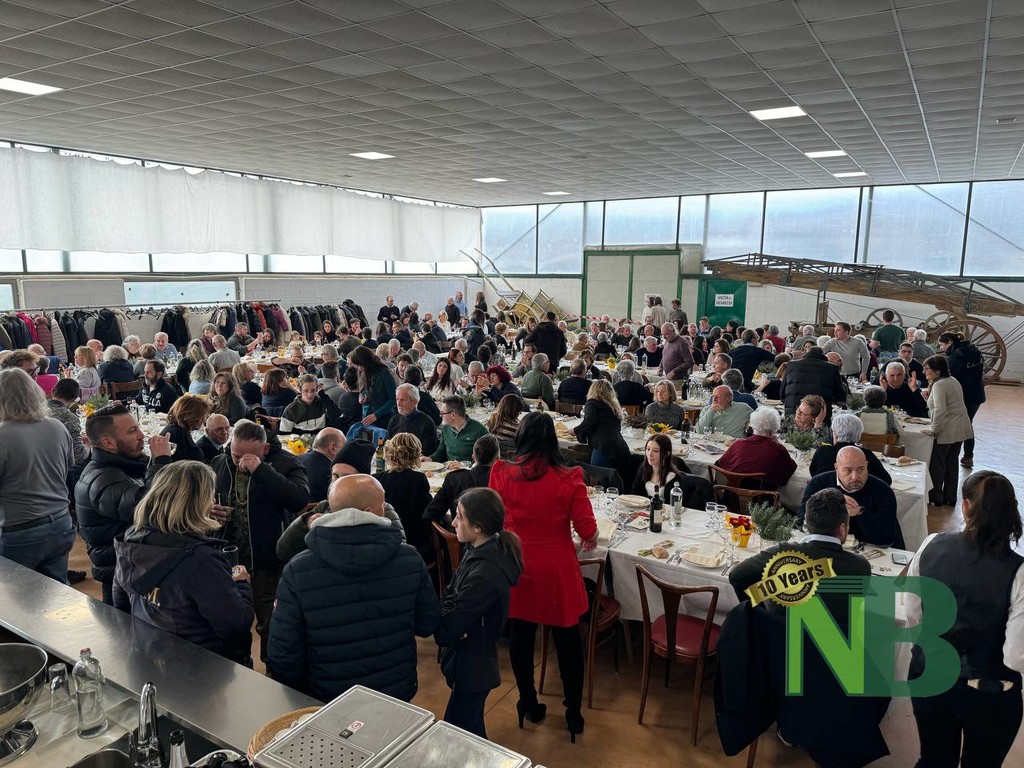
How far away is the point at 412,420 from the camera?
19.7 feet

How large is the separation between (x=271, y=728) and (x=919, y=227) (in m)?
17.2

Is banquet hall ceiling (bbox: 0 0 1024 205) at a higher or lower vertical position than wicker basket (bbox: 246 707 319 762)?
higher

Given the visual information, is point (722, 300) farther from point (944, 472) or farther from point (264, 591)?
point (264, 591)

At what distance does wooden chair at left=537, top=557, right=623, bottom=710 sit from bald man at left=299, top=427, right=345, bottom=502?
6.16 feet

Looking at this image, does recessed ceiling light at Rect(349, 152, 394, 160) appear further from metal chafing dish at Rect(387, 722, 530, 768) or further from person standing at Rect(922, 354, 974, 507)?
metal chafing dish at Rect(387, 722, 530, 768)

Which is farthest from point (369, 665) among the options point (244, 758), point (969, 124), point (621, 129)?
point (969, 124)

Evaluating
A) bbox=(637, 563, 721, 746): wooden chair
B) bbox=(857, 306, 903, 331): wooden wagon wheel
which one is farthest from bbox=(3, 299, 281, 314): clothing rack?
bbox=(857, 306, 903, 331): wooden wagon wheel

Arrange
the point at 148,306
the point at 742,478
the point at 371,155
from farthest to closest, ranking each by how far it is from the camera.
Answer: the point at 148,306, the point at 371,155, the point at 742,478

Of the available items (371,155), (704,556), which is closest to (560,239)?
(371,155)

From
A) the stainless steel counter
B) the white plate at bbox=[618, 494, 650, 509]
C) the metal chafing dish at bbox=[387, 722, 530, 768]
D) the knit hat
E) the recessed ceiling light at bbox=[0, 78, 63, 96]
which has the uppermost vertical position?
the recessed ceiling light at bbox=[0, 78, 63, 96]

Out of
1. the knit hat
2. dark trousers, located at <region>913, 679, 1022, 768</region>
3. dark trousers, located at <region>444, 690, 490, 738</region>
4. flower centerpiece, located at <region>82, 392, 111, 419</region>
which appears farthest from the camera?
flower centerpiece, located at <region>82, 392, 111, 419</region>

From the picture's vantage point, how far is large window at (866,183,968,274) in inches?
587

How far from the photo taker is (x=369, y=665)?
2.64 m

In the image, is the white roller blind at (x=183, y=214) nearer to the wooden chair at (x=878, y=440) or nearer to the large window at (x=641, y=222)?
the large window at (x=641, y=222)
